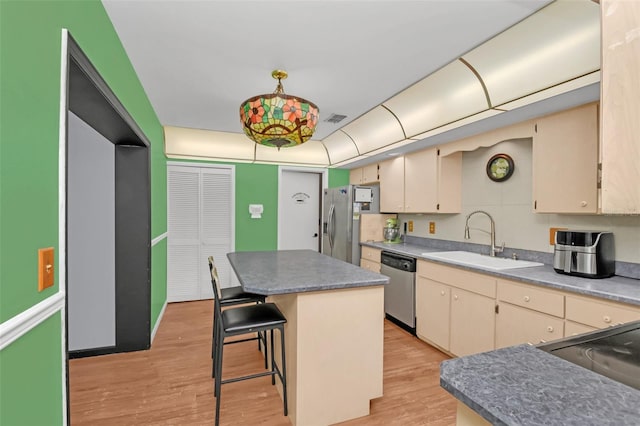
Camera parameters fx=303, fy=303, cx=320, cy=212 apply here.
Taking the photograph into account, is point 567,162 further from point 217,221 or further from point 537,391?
point 217,221

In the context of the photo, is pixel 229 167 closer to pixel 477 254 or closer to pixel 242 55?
pixel 242 55

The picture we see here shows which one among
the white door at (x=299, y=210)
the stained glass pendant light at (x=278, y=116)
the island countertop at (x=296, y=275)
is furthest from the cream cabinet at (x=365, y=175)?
the stained glass pendant light at (x=278, y=116)

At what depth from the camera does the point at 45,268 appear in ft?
3.55

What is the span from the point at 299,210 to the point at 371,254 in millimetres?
1729

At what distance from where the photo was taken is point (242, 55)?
7.39 feet

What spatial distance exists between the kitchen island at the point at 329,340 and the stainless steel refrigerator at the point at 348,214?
232cm

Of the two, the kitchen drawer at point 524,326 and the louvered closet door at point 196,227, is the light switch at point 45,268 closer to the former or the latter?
the kitchen drawer at point 524,326

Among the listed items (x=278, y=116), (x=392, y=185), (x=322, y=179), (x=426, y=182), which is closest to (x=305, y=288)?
(x=278, y=116)

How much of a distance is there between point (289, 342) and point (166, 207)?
10.5ft

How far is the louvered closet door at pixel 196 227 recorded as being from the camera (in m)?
4.62

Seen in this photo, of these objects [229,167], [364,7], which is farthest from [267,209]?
[364,7]

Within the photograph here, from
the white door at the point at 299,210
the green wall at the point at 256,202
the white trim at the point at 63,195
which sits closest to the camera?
the white trim at the point at 63,195

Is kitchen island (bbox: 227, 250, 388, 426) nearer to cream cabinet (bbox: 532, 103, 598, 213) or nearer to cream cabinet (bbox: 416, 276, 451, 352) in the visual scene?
cream cabinet (bbox: 416, 276, 451, 352)

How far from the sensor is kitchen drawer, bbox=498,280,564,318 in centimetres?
203
